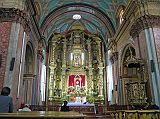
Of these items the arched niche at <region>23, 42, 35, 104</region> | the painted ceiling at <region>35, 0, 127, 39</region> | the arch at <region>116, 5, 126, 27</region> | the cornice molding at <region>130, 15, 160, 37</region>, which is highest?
the painted ceiling at <region>35, 0, 127, 39</region>

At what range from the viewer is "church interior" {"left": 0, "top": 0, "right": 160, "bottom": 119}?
7762 millimetres

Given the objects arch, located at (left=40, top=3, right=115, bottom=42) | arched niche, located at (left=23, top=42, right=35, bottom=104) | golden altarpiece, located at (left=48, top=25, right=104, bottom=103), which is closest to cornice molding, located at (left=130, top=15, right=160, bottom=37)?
arch, located at (left=40, top=3, right=115, bottom=42)

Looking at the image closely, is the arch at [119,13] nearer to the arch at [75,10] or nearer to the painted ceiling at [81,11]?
the painted ceiling at [81,11]

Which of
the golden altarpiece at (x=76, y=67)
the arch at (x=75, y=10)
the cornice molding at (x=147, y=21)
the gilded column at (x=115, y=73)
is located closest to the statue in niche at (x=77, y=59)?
the golden altarpiece at (x=76, y=67)

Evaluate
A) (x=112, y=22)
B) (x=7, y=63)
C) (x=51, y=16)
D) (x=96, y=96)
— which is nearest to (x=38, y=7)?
(x=51, y=16)

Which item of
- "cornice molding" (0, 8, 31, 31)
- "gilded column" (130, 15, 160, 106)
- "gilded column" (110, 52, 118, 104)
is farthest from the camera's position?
"gilded column" (110, 52, 118, 104)

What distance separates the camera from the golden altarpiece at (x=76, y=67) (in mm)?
16484

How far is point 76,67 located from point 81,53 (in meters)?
1.73

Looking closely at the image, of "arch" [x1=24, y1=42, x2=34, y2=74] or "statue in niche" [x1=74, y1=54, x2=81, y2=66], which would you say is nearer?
"arch" [x1=24, y1=42, x2=34, y2=74]

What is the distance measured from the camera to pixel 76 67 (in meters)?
18.0

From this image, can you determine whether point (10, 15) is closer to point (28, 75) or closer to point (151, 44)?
point (28, 75)

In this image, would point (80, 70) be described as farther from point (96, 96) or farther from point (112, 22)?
point (112, 22)

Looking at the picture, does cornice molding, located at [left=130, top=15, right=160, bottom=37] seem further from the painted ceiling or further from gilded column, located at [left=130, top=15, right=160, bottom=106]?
the painted ceiling

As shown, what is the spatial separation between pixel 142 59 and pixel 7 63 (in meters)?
5.95
